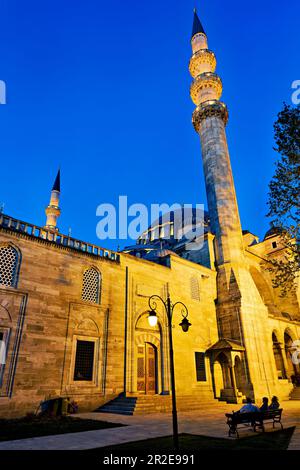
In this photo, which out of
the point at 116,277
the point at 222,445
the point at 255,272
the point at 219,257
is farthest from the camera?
the point at 255,272

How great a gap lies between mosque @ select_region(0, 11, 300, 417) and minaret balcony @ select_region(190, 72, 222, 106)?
3143mm

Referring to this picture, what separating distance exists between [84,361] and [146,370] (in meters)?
3.69

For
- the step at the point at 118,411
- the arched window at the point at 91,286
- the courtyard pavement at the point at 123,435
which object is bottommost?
the courtyard pavement at the point at 123,435

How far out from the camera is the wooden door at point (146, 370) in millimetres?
14602

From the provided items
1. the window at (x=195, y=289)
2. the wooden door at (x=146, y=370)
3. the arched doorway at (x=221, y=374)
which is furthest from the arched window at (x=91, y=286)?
the arched doorway at (x=221, y=374)

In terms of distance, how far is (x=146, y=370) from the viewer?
15031mm

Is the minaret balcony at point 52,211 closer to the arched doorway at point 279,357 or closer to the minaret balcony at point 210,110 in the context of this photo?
the minaret balcony at point 210,110

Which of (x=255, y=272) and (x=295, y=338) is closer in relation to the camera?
(x=295, y=338)

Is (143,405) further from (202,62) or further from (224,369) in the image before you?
(202,62)

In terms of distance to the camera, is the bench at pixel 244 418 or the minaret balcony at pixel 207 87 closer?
the bench at pixel 244 418

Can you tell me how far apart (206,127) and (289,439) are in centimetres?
2280

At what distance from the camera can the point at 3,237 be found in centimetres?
1177

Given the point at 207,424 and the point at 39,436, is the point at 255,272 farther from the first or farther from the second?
the point at 39,436
